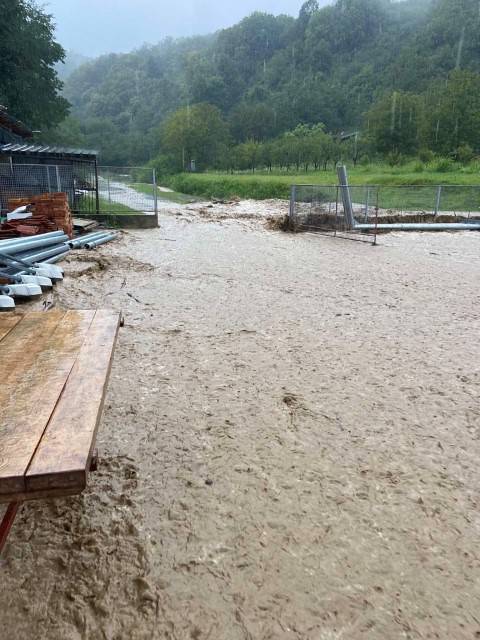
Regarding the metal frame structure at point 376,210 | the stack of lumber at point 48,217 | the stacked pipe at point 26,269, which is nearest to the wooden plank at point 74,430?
the stacked pipe at point 26,269

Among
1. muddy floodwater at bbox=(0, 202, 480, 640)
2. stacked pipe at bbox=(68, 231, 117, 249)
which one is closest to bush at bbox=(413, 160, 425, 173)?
stacked pipe at bbox=(68, 231, 117, 249)

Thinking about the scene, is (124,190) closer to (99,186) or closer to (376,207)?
(99,186)

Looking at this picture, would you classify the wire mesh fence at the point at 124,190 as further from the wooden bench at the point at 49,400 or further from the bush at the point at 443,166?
the bush at the point at 443,166

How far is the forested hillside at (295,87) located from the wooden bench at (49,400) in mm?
45369

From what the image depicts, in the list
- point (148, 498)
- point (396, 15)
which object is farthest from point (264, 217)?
point (396, 15)

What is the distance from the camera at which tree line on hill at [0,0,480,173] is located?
140 ft

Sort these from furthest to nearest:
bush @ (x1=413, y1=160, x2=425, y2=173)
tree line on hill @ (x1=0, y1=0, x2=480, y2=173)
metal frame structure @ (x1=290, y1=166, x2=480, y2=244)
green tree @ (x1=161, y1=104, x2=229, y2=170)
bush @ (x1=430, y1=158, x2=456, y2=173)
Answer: green tree @ (x1=161, y1=104, x2=229, y2=170), tree line on hill @ (x1=0, y1=0, x2=480, y2=173), bush @ (x1=413, y1=160, x2=425, y2=173), bush @ (x1=430, y1=158, x2=456, y2=173), metal frame structure @ (x1=290, y1=166, x2=480, y2=244)

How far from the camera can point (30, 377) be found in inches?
91.4

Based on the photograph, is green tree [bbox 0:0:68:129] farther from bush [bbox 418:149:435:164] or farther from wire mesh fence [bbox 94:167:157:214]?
bush [bbox 418:149:435:164]

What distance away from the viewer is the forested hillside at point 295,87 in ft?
173

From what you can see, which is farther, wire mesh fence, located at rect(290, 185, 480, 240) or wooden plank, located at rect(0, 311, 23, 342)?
wire mesh fence, located at rect(290, 185, 480, 240)

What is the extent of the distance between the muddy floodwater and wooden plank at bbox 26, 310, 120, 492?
2.79 feet

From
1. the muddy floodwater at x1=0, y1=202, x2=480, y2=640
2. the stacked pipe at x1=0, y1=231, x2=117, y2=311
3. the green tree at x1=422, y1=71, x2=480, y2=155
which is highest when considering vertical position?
the green tree at x1=422, y1=71, x2=480, y2=155

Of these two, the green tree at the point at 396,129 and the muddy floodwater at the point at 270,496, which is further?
the green tree at the point at 396,129
